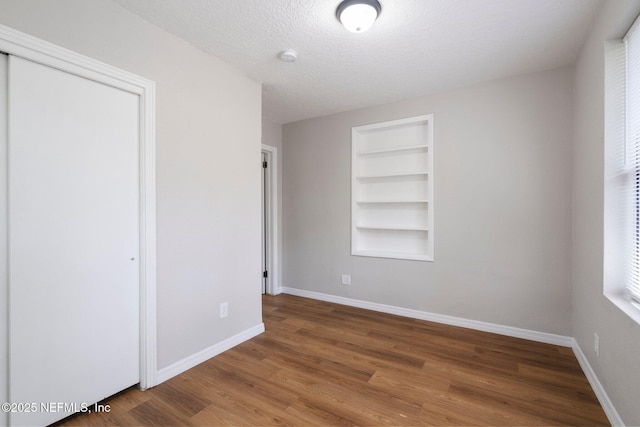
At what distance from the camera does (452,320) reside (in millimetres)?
3180

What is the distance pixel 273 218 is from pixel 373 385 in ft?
8.95

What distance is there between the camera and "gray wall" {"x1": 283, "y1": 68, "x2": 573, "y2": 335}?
105 inches

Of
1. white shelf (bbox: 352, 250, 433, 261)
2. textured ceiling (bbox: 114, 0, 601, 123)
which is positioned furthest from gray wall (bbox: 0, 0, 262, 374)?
white shelf (bbox: 352, 250, 433, 261)

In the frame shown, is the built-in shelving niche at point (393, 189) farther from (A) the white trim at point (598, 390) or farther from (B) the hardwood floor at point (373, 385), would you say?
(A) the white trim at point (598, 390)

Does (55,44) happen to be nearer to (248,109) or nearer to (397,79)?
(248,109)

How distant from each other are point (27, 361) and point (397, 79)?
3410 mm

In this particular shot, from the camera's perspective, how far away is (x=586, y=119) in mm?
2219

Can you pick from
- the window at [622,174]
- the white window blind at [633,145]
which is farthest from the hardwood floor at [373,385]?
the white window blind at [633,145]

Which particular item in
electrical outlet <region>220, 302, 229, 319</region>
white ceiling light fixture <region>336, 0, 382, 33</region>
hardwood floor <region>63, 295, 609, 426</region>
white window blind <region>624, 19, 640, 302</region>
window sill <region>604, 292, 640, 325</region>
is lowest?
hardwood floor <region>63, 295, 609, 426</region>

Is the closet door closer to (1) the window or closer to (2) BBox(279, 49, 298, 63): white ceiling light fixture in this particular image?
(2) BBox(279, 49, 298, 63): white ceiling light fixture

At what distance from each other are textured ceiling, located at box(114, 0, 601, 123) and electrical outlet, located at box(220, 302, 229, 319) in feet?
7.05

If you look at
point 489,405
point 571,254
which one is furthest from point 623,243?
point 489,405

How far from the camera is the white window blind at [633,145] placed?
1.60m

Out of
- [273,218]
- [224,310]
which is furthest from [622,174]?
[273,218]
